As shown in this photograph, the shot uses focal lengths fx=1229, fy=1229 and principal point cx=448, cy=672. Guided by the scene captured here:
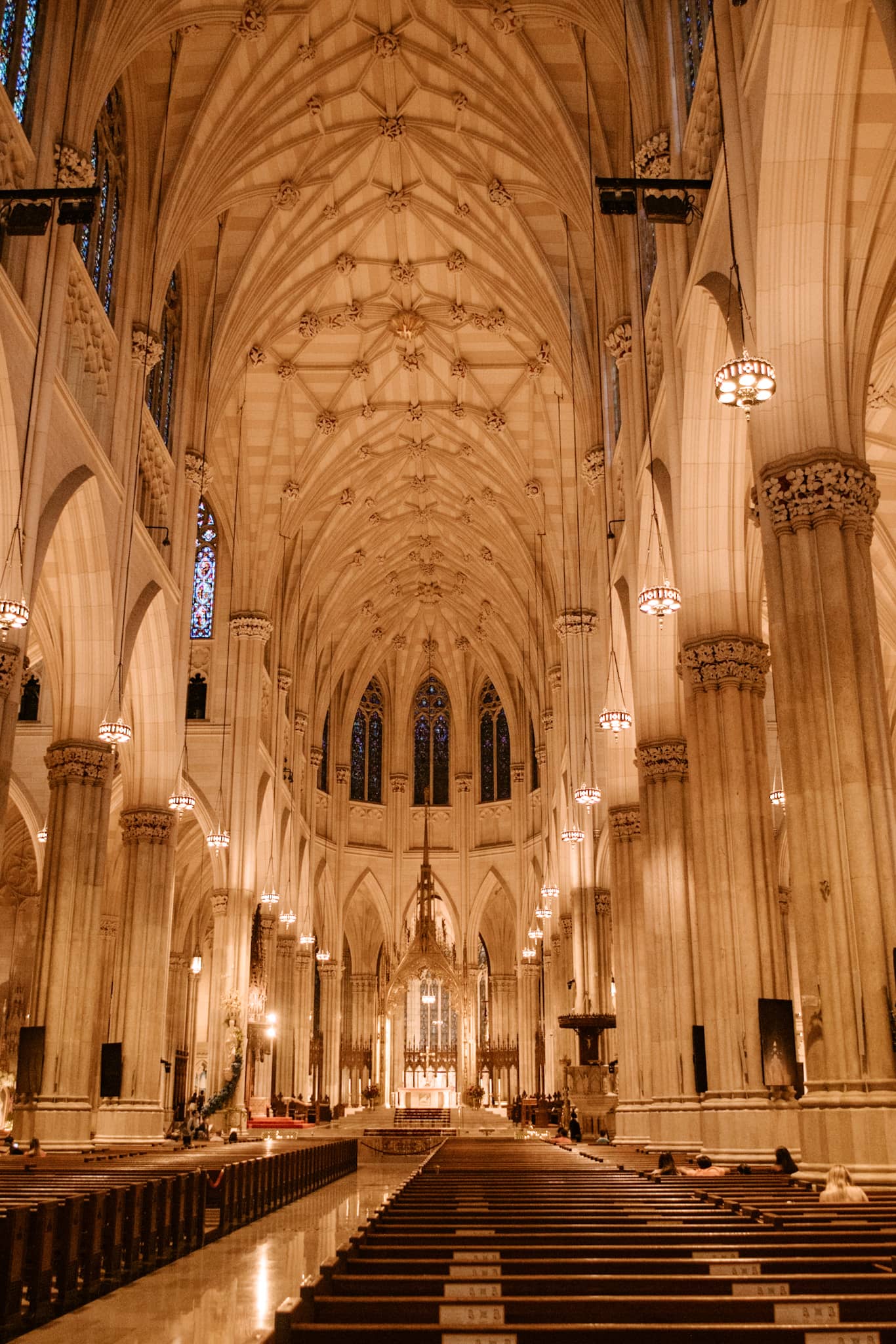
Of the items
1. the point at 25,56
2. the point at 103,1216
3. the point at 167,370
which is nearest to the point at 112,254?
the point at 167,370

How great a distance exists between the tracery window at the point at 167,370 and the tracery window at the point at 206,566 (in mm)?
8872

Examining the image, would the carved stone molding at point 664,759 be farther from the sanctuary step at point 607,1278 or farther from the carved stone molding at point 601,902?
the sanctuary step at point 607,1278

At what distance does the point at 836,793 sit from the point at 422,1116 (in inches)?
1427

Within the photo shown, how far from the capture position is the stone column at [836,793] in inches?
419

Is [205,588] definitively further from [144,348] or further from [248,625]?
[144,348]

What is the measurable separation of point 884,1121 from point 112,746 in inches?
609

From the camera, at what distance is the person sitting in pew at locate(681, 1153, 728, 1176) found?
→ 11786 mm

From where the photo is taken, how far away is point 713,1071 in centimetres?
1505

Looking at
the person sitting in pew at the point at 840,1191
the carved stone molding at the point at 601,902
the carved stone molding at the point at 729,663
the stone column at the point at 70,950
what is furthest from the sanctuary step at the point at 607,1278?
the carved stone molding at the point at 601,902

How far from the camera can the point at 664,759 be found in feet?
69.2

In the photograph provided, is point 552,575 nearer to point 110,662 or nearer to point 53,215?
point 110,662

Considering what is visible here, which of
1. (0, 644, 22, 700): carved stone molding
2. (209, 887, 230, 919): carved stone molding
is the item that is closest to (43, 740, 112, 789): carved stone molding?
(0, 644, 22, 700): carved stone molding

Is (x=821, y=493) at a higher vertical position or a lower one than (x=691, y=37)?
lower

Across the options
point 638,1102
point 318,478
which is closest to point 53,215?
point 638,1102
